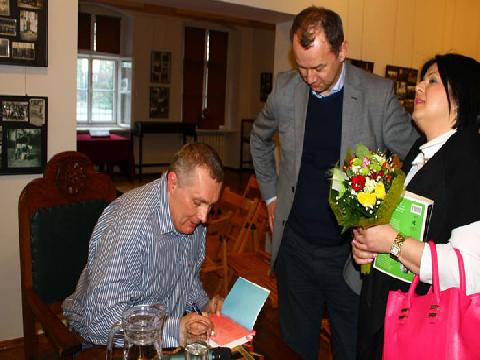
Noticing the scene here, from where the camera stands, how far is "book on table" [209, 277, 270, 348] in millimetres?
1504

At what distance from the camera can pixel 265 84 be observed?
38.2ft

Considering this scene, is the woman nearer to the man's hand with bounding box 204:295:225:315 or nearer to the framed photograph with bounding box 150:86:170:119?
the man's hand with bounding box 204:295:225:315

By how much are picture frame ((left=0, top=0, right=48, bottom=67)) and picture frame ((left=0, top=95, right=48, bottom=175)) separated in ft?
0.74

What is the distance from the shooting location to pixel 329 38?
6.47 ft

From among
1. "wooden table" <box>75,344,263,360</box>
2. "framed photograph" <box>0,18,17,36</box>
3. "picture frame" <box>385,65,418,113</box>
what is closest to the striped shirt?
"wooden table" <box>75,344,263,360</box>

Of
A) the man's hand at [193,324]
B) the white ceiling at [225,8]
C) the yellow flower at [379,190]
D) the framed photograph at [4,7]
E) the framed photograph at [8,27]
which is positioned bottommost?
the man's hand at [193,324]

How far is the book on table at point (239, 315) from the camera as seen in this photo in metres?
1.50

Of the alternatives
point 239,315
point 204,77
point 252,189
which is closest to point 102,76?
point 204,77

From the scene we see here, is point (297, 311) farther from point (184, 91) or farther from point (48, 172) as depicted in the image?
point (184, 91)

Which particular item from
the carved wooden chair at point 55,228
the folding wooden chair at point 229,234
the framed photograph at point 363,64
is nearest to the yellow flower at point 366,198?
the carved wooden chair at point 55,228

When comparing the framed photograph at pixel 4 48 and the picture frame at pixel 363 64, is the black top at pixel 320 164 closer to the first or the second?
the framed photograph at pixel 4 48

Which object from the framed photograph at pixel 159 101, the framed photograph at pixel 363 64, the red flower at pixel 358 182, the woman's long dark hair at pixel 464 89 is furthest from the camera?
→ the framed photograph at pixel 159 101

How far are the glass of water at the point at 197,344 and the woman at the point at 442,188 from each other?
0.64 meters

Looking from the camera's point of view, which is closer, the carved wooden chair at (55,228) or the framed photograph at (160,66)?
the carved wooden chair at (55,228)
